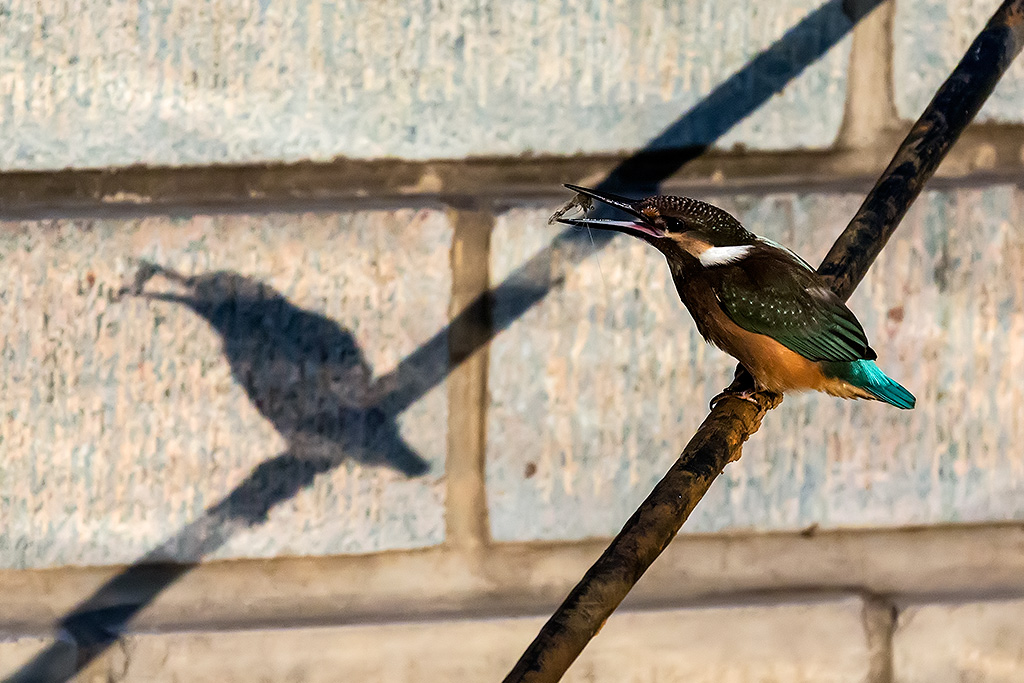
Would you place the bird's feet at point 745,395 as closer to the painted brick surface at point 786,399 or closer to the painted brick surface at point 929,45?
the painted brick surface at point 786,399

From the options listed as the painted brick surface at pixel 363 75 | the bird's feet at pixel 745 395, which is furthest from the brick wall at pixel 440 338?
the bird's feet at pixel 745 395

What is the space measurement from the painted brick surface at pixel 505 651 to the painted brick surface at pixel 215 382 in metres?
0.09

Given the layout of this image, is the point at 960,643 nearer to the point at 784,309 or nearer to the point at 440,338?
the point at 784,309

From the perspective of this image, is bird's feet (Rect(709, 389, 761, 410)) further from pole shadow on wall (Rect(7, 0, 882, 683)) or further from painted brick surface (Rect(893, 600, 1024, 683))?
painted brick surface (Rect(893, 600, 1024, 683))

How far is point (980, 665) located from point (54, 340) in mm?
909

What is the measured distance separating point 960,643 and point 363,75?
77 cm

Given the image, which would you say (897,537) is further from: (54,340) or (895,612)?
(54,340)

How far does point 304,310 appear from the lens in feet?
2.82

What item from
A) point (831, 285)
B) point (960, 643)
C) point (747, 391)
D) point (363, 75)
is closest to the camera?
point (831, 285)

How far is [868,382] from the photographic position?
739 mm

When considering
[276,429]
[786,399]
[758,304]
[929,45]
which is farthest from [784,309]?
[276,429]

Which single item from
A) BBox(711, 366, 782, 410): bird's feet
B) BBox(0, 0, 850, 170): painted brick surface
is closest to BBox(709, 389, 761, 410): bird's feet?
BBox(711, 366, 782, 410): bird's feet

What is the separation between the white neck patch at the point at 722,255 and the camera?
692 millimetres

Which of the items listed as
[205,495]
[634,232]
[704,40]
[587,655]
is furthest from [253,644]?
[704,40]
